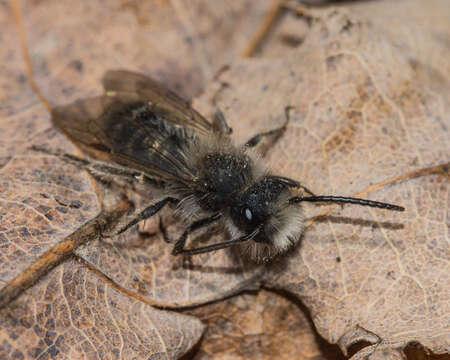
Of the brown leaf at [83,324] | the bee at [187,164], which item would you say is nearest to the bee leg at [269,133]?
the bee at [187,164]

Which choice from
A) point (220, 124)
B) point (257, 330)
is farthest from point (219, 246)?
point (220, 124)

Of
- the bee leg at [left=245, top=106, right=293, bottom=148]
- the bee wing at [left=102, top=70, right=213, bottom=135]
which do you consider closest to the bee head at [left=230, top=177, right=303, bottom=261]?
the bee leg at [left=245, top=106, right=293, bottom=148]

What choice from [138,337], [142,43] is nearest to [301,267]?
[138,337]

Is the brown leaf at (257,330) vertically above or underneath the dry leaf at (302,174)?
underneath

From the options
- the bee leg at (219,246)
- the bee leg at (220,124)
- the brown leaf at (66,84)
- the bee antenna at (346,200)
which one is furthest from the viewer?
the bee leg at (220,124)

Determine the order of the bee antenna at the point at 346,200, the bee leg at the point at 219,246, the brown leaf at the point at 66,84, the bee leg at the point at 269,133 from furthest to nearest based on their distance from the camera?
the bee leg at the point at 269,133 < the bee leg at the point at 219,246 < the bee antenna at the point at 346,200 < the brown leaf at the point at 66,84

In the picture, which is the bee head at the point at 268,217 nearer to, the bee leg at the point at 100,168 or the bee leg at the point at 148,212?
the bee leg at the point at 148,212

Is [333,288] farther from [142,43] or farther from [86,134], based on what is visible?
[142,43]
